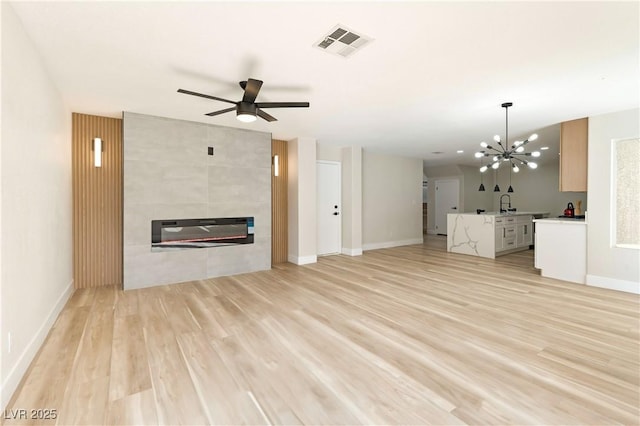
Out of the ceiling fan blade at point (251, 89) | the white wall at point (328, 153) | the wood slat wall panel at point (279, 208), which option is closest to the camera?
the ceiling fan blade at point (251, 89)

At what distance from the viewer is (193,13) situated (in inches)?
83.6

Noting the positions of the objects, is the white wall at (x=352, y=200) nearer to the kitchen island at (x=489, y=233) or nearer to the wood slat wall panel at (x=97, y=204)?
the kitchen island at (x=489, y=233)

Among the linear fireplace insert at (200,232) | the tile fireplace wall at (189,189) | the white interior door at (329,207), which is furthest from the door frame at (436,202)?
the linear fireplace insert at (200,232)

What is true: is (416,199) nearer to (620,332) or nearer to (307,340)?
(620,332)

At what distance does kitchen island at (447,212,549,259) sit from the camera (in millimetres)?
6863

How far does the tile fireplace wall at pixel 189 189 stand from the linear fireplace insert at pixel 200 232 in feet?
0.28

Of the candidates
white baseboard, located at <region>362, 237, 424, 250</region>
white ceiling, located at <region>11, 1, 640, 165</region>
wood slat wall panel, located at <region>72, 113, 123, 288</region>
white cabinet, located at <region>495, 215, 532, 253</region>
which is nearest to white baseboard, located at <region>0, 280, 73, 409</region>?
wood slat wall panel, located at <region>72, 113, 123, 288</region>

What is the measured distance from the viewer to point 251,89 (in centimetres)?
290

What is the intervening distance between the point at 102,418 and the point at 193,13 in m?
2.70

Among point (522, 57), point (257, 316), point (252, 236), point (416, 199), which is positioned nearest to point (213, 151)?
point (252, 236)

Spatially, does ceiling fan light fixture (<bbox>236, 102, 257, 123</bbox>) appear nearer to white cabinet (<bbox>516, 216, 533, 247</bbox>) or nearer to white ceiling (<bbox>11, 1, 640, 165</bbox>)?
white ceiling (<bbox>11, 1, 640, 165</bbox>)

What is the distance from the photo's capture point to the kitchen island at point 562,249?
474cm

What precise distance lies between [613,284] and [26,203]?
709cm

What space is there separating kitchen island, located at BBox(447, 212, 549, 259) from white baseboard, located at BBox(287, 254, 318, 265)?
3729 millimetres
